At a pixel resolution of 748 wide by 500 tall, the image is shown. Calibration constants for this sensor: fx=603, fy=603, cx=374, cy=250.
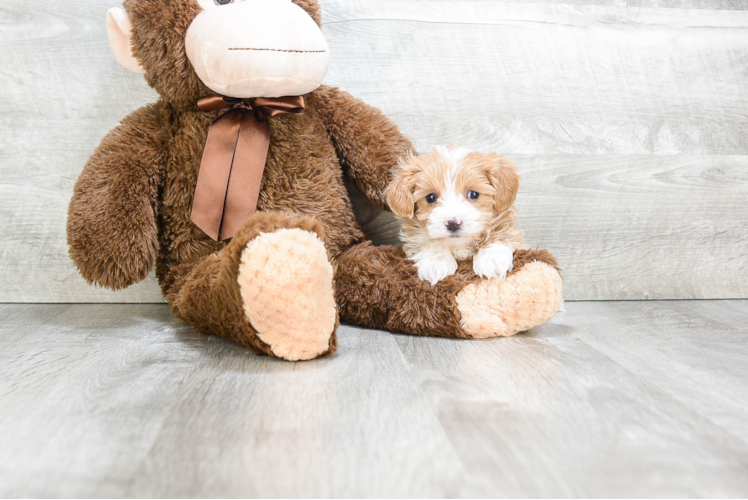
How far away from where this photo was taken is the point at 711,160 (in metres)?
1.32

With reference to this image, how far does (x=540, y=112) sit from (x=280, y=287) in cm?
76

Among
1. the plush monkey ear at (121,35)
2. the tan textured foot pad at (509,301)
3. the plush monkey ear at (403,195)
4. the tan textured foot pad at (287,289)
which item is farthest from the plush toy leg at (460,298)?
the plush monkey ear at (121,35)

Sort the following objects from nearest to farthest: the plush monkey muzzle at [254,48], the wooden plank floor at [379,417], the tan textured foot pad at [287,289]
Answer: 1. the wooden plank floor at [379,417]
2. the tan textured foot pad at [287,289]
3. the plush monkey muzzle at [254,48]

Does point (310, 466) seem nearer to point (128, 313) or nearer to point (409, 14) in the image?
point (128, 313)

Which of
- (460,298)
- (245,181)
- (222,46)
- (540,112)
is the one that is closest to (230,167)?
(245,181)

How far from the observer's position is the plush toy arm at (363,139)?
113 cm

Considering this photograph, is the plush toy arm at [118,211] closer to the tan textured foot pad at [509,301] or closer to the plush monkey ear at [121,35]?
the plush monkey ear at [121,35]

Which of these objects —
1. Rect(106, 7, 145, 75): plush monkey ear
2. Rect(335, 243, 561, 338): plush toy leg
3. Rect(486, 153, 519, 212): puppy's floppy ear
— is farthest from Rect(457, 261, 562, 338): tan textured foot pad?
Rect(106, 7, 145, 75): plush monkey ear

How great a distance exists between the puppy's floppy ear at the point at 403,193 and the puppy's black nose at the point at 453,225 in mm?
77

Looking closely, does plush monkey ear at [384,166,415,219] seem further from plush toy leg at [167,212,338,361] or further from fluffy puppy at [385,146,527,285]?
plush toy leg at [167,212,338,361]

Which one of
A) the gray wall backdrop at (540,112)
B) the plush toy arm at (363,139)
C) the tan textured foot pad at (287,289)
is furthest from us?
the gray wall backdrop at (540,112)

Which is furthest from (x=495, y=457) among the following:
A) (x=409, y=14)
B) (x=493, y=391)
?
(x=409, y=14)

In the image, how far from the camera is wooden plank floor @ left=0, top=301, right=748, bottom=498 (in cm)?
55

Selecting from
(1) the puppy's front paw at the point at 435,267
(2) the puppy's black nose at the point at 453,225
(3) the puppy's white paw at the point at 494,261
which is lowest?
(1) the puppy's front paw at the point at 435,267
